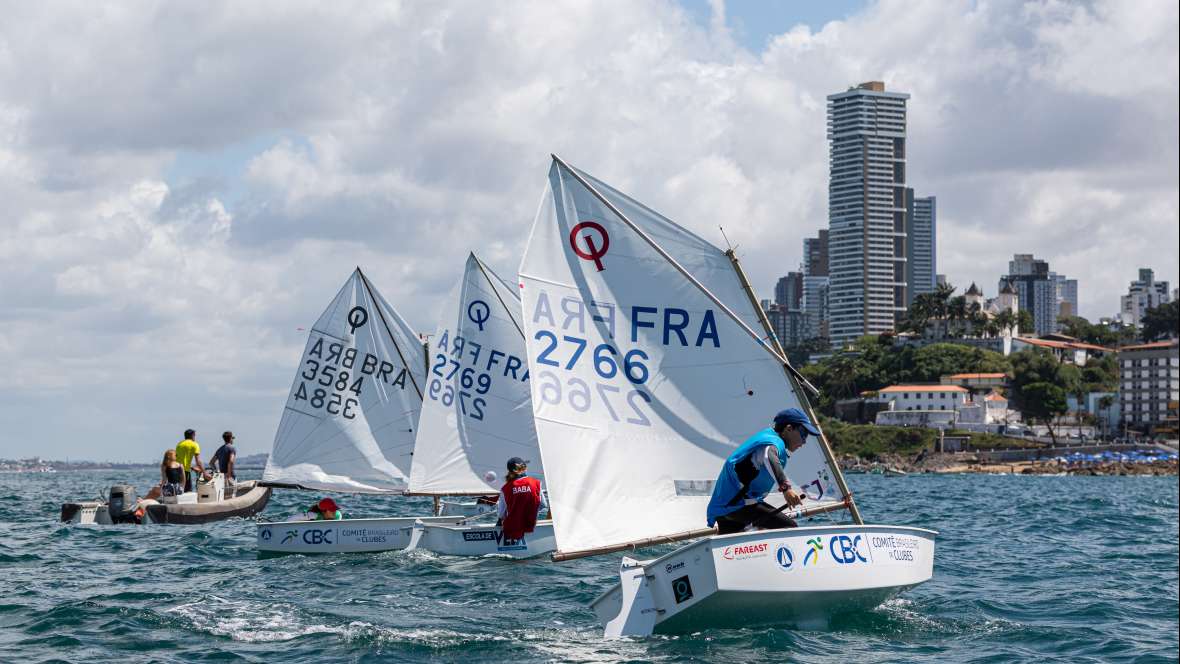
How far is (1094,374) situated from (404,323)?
16335 centimetres

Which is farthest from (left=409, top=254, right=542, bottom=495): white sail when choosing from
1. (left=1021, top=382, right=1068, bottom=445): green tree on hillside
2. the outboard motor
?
(left=1021, top=382, right=1068, bottom=445): green tree on hillside

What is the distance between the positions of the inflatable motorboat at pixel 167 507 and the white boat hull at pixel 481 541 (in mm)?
11460

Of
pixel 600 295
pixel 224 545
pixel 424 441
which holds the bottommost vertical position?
pixel 224 545

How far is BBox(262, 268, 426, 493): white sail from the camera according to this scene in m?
30.0

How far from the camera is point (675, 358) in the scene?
16.6 meters

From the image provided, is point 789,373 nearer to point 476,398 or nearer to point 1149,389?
point 476,398

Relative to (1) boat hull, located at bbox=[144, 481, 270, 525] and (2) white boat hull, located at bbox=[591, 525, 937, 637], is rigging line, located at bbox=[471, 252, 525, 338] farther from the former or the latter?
(2) white boat hull, located at bbox=[591, 525, 937, 637]

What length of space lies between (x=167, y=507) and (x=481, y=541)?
42.9ft

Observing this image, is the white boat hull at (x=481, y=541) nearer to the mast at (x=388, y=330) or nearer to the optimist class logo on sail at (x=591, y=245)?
the mast at (x=388, y=330)

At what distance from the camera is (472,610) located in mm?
17344

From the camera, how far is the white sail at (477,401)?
26594 mm

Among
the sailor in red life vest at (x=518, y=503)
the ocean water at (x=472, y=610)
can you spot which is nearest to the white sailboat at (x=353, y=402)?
the ocean water at (x=472, y=610)

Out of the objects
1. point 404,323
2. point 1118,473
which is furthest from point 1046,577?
point 1118,473

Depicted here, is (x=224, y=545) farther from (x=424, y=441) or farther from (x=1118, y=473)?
(x=1118, y=473)
